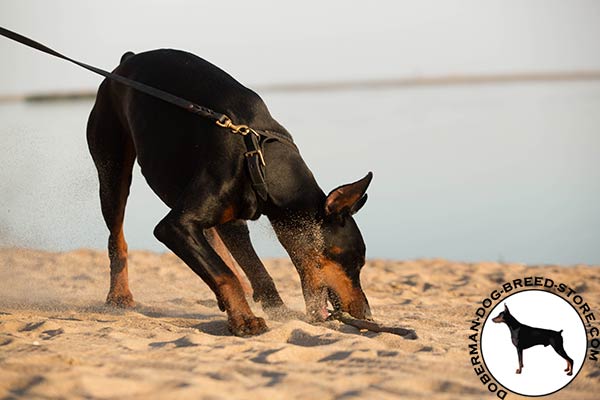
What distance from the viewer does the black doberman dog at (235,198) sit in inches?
214

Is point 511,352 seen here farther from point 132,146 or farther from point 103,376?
point 132,146

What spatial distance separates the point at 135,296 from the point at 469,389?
13.5ft

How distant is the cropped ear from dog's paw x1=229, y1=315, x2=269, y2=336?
77 cm

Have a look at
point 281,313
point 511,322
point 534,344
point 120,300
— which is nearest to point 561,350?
point 534,344

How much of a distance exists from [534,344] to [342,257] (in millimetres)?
1560

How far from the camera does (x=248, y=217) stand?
18.5ft

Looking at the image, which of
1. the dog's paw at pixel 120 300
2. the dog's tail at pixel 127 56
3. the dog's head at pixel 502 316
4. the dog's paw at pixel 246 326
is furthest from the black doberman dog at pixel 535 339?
the dog's tail at pixel 127 56

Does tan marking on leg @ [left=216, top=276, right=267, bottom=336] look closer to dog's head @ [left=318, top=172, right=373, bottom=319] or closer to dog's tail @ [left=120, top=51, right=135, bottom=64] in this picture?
dog's head @ [left=318, top=172, right=373, bottom=319]

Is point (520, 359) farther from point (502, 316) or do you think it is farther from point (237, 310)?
point (237, 310)

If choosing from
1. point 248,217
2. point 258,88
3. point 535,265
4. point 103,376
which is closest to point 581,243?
point 535,265

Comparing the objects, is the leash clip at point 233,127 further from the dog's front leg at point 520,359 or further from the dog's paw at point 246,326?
the dog's front leg at point 520,359

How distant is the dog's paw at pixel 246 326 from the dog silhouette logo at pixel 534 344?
124cm

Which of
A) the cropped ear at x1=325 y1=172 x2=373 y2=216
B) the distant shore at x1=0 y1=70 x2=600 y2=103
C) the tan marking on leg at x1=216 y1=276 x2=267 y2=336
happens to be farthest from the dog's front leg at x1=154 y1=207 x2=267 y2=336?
the distant shore at x1=0 y1=70 x2=600 y2=103

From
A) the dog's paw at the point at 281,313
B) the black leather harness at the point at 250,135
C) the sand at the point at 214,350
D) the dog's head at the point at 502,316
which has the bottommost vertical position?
the sand at the point at 214,350
